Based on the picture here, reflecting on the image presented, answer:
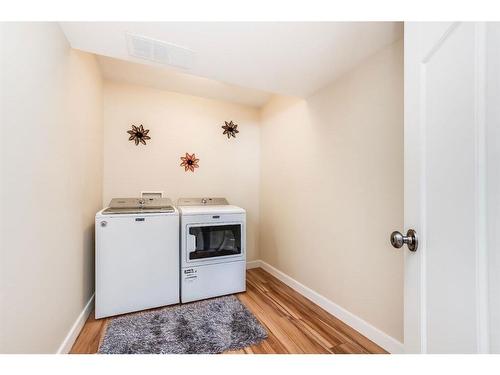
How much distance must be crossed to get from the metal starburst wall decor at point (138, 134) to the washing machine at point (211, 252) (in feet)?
3.16

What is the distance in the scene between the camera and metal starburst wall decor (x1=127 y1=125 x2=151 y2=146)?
96.0 inches

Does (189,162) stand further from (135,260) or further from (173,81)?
(135,260)

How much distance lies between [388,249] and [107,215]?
2160 mm

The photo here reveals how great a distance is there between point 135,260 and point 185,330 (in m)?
0.72

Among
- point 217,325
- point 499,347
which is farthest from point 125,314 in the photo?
point 499,347

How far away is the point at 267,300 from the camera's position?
2.13 meters

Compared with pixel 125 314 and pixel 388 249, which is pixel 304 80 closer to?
pixel 388 249

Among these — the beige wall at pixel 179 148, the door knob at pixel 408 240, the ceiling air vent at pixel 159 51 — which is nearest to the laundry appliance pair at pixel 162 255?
the beige wall at pixel 179 148

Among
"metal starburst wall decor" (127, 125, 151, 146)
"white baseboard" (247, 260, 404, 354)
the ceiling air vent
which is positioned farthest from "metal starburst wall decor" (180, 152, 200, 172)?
"white baseboard" (247, 260, 404, 354)

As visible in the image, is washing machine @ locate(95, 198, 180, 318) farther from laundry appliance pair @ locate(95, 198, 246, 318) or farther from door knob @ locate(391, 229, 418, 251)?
door knob @ locate(391, 229, 418, 251)

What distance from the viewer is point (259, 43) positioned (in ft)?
4.66

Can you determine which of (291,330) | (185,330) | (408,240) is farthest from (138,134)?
(408,240)

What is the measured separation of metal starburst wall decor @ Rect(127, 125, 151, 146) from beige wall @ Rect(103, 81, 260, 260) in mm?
50

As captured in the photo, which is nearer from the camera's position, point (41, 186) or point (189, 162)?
point (41, 186)
